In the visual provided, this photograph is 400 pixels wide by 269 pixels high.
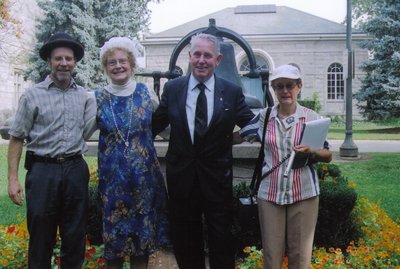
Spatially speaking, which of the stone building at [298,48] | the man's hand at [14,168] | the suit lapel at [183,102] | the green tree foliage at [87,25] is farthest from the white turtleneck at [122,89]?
the stone building at [298,48]

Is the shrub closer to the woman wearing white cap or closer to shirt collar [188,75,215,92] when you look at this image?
the woman wearing white cap

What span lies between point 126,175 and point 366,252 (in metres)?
2.40

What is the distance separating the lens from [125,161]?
313cm

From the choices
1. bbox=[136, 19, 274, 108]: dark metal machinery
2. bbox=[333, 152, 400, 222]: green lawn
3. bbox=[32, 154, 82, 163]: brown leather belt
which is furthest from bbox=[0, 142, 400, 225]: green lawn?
bbox=[32, 154, 82, 163]: brown leather belt

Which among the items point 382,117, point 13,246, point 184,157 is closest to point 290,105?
point 184,157

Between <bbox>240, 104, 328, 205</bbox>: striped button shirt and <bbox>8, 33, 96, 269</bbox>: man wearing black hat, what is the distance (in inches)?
50.1

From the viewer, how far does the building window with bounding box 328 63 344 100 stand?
96.9 ft

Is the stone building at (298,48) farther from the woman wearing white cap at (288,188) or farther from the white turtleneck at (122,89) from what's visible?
the woman wearing white cap at (288,188)

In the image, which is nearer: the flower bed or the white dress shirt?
the white dress shirt

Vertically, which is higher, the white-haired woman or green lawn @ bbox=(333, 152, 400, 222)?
the white-haired woman

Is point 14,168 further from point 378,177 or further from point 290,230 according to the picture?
point 378,177

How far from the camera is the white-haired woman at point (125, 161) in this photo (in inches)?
123

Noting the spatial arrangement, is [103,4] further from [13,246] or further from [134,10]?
[13,246]

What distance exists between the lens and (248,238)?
4.55m
